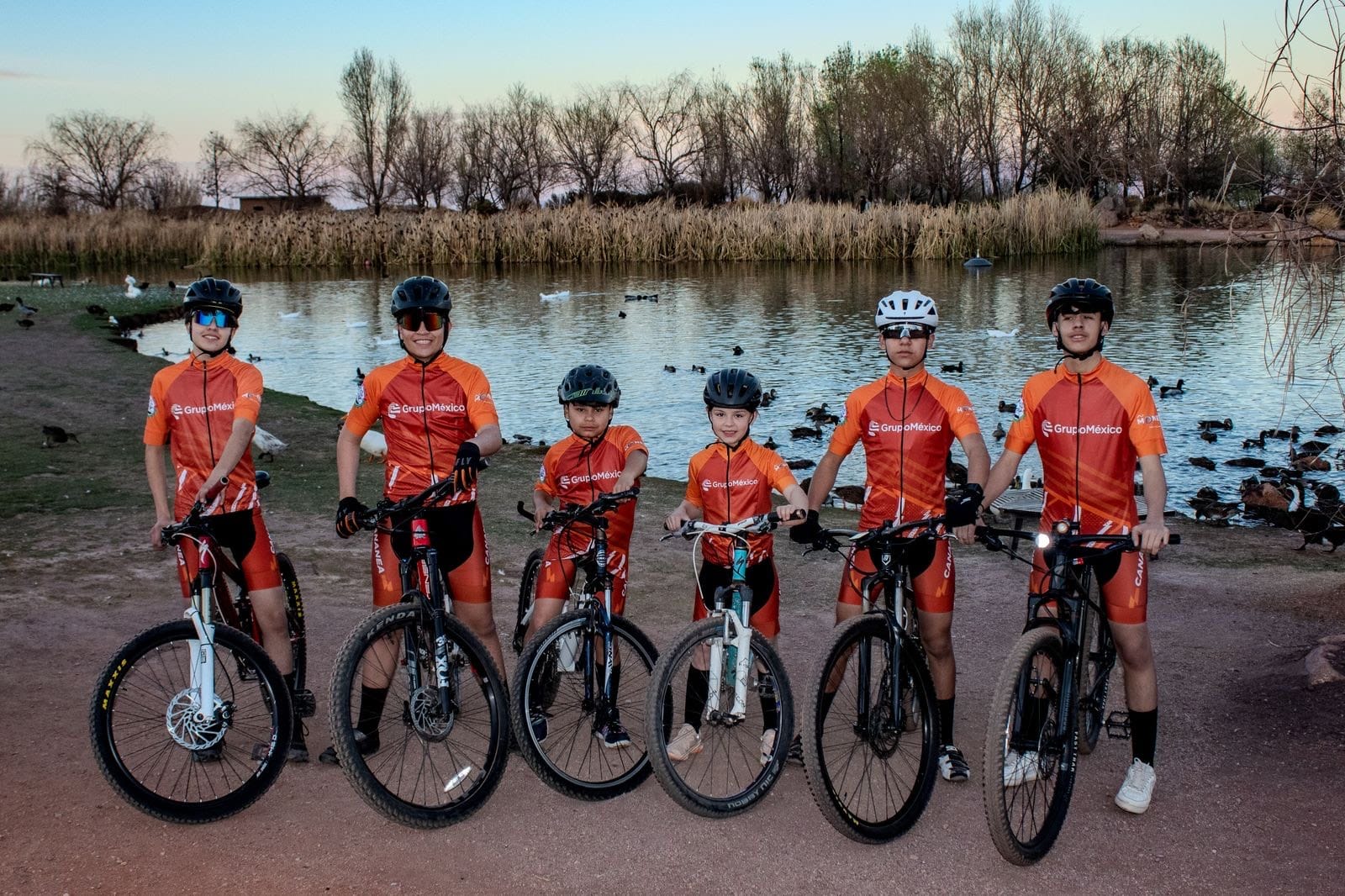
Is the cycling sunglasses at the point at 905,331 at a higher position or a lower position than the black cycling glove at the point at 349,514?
higher

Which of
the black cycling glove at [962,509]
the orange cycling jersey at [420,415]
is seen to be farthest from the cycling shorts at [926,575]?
the orange cycling jersey at [420,415]

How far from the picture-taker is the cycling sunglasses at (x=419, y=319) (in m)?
5.55

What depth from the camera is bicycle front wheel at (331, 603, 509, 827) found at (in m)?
4.64

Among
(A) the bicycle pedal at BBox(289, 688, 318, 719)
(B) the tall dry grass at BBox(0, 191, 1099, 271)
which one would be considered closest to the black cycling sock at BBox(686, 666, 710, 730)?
(A) the bicycle pedal at BBox(289, 688, 318, 719)

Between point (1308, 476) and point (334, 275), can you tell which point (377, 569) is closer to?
point (1308, 476)

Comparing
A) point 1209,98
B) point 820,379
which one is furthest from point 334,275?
point 1209,98

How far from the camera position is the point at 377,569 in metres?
5.41

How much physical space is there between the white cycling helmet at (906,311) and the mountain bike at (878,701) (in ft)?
3.38

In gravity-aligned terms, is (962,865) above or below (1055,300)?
below

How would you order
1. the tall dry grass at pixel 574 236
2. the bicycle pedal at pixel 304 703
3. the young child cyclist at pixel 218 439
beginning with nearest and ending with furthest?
the young child cyclist at pixel 218 439 < the bicycle pedal at pixel 304 703 < the tall dry grass at pixel 574 236

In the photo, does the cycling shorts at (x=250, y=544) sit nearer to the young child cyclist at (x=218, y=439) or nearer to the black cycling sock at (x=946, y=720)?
the young child cyclist at (x=218, y=439)

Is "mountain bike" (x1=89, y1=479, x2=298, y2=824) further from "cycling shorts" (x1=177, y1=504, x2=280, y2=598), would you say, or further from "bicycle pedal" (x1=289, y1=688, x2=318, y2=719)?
"bicycle pedal" (x1=289, y1=688, x2=318, y2=719)

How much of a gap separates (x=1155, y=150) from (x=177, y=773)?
18.5ft

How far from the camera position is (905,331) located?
5543mm
